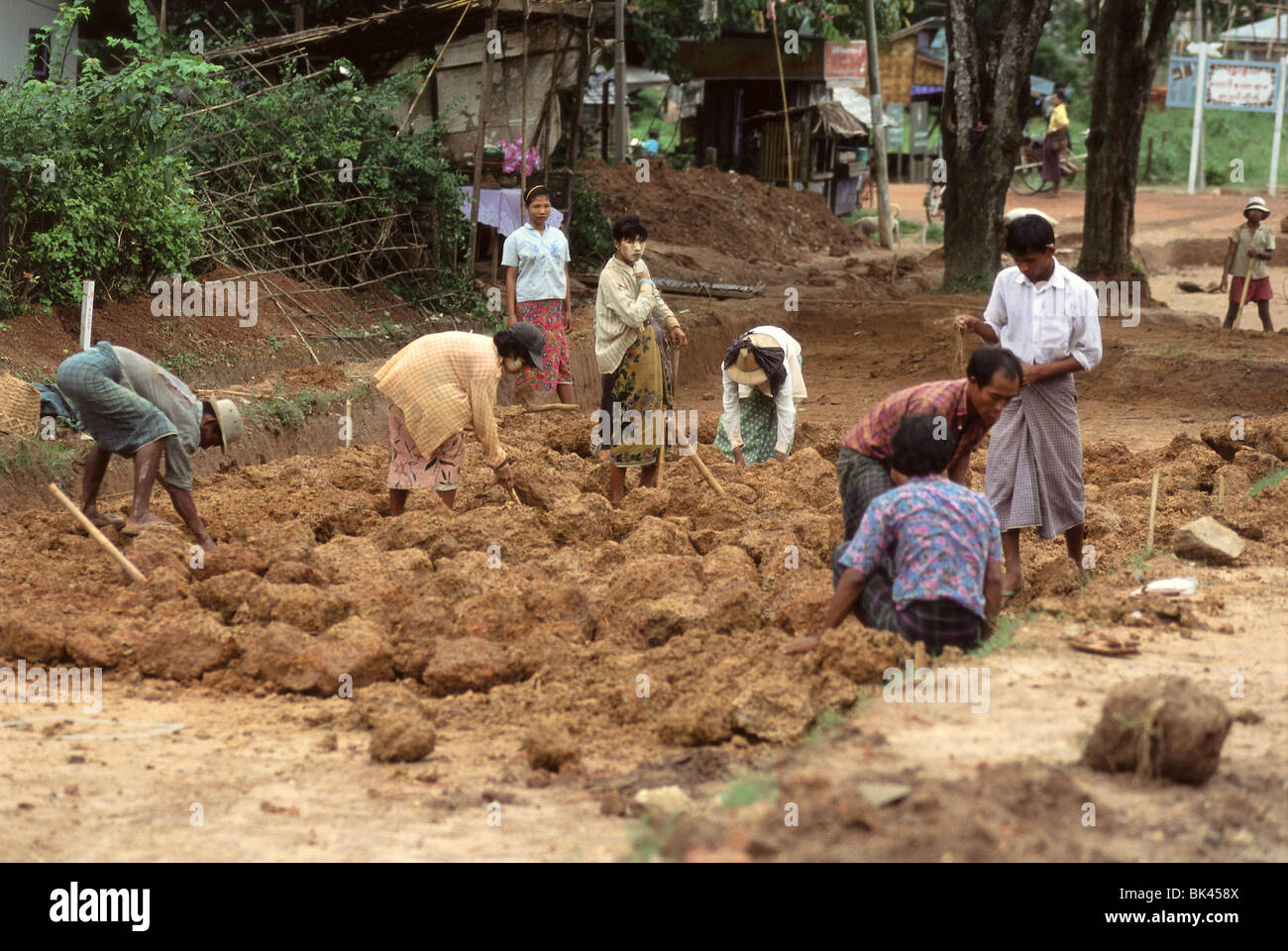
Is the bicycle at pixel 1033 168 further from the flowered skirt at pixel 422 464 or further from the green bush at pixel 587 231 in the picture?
the flowered skirt at pixel 422 464

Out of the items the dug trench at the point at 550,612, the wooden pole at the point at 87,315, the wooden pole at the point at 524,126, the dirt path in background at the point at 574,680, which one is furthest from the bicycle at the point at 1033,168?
the wooden pole at the point at 87,315

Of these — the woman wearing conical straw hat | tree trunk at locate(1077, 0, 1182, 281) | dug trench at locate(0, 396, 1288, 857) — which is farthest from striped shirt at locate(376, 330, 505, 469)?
tree trunk at locate(1077, 0, 1182, 281)

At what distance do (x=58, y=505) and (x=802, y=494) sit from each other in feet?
13.1

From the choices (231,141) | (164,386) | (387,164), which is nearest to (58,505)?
(164,386)

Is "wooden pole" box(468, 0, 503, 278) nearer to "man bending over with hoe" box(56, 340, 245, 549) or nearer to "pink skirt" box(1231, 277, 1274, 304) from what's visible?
"man bending over with hoe" box(56, 340, 245, 549)

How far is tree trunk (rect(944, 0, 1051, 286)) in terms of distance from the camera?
1482 cm

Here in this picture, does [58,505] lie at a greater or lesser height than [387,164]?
lesser

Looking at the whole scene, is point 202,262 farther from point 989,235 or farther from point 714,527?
point 989,235

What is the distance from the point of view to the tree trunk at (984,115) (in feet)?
48.6

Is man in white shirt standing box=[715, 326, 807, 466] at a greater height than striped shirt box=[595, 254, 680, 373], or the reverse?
striped shirt box=[595, 254, 680, 373]

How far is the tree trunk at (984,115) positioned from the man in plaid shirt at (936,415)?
10.8 meters

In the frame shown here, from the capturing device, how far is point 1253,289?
14.6 metres
